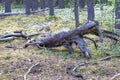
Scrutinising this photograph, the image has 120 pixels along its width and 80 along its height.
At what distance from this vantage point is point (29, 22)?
1805cm

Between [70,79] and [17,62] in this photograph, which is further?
[17,62]

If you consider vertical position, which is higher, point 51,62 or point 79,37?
point 79,37

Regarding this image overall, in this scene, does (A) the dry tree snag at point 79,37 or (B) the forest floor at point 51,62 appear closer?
(B) the forest floor at point 51,62

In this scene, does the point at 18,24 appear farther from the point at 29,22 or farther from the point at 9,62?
the point at 9,62

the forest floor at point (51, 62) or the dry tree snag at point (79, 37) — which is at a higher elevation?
the dry tree snag at point (79, 37)

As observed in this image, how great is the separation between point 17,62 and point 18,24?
886cm

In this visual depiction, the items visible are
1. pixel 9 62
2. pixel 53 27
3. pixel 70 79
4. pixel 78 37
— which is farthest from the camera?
pixel 53 27

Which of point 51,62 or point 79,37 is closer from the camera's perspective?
point 51,62

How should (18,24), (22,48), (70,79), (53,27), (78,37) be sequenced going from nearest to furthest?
(70,79)
(78,37)
(22,48)
(53,27)
(18,24)

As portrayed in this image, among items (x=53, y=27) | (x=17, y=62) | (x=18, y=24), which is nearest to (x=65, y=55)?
(x=17, y=62)

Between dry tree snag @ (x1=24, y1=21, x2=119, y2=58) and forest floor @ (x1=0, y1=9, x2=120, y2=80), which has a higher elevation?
dry tree snag @ (x1=24, y1=21, x2=119, y2=58)

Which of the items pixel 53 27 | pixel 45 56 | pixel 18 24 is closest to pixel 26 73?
pixel 45 56

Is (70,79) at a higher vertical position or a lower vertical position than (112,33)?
lower

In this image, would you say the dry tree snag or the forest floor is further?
the dry tree snag
